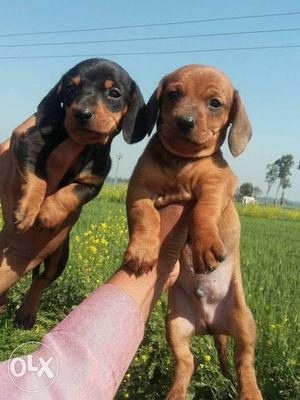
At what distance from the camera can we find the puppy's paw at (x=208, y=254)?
7.79 ft

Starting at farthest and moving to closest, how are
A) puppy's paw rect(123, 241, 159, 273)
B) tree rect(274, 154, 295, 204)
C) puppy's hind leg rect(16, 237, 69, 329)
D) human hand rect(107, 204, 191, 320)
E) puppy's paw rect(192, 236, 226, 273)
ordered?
tree rect(274, 154, 295, 204), puppy's hind leg rect(16, 237, 69, 329), puppy's paw rect(192, 236, 226, 273), puppy's paw rect(123, 241, 159, 273), human hand rect(107, 204, 191, 320)

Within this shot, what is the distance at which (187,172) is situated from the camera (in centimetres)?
286

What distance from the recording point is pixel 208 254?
2385 millimetres

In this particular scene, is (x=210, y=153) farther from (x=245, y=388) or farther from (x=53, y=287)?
(x=53, y=287)

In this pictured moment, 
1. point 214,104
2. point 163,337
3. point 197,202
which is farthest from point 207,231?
point 163,337

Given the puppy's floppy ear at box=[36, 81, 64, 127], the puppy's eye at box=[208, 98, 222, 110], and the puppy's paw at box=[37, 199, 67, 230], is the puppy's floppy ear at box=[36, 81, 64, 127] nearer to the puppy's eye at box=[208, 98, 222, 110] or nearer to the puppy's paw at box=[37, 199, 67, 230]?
the puppy's paw at box=[37, 199, 67, 230]

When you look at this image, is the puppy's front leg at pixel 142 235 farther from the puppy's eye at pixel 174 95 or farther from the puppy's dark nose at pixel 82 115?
the puppy's eye at pixel 174 95

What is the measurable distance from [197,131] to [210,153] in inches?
9.4

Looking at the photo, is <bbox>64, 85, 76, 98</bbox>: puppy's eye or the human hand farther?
<bbox>64, 85, 76, 98</bbox>: puppy's eye

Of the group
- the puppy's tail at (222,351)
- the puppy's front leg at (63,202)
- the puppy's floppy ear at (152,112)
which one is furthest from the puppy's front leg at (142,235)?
the puppy's tail at (222,351)

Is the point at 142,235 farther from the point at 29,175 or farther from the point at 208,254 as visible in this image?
the point at 29,175

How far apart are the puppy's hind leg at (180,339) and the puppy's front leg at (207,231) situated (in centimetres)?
91

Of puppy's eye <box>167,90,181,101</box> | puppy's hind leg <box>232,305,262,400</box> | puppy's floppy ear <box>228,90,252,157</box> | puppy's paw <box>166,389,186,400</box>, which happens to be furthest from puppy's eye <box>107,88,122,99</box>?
puppy's paw <box>166,389,186,400</box>

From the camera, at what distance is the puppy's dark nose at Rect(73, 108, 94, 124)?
111 inches
